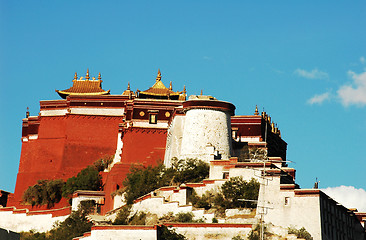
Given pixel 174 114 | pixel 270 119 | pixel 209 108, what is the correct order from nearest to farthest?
pixel 209 108 → pixel 174 114 → pixel 270 119

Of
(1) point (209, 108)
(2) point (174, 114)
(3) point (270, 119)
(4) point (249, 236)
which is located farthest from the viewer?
(3) point (270, 119)

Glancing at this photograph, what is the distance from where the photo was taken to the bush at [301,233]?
4438 centimetres

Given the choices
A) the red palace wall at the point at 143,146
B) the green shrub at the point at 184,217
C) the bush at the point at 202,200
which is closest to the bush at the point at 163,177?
the bush at the point at 202,200

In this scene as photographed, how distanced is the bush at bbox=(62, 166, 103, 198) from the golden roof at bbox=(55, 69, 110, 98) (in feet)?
30.3

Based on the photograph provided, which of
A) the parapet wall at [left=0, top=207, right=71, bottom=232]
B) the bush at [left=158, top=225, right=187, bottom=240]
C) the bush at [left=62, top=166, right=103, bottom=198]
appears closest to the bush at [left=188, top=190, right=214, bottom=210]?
the bush at [left=158, top=225, right=187, bottom=240]

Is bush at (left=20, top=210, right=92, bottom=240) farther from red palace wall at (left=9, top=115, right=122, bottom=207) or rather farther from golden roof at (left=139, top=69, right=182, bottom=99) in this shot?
golden roof at (left=139, top=69, right=182, bottom=99)

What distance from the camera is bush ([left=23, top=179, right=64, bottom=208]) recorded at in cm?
6366

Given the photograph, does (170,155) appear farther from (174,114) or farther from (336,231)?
(336,231)

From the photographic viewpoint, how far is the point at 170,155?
191 feet

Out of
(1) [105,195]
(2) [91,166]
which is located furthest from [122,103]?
(1) [105,195]

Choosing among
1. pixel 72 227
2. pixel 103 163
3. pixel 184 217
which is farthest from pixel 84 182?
pixel 184 217

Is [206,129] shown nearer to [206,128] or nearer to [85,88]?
[206,128]

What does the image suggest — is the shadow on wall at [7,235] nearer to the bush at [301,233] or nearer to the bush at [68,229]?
the bush at [301,233]

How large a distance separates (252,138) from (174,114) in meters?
7.23
